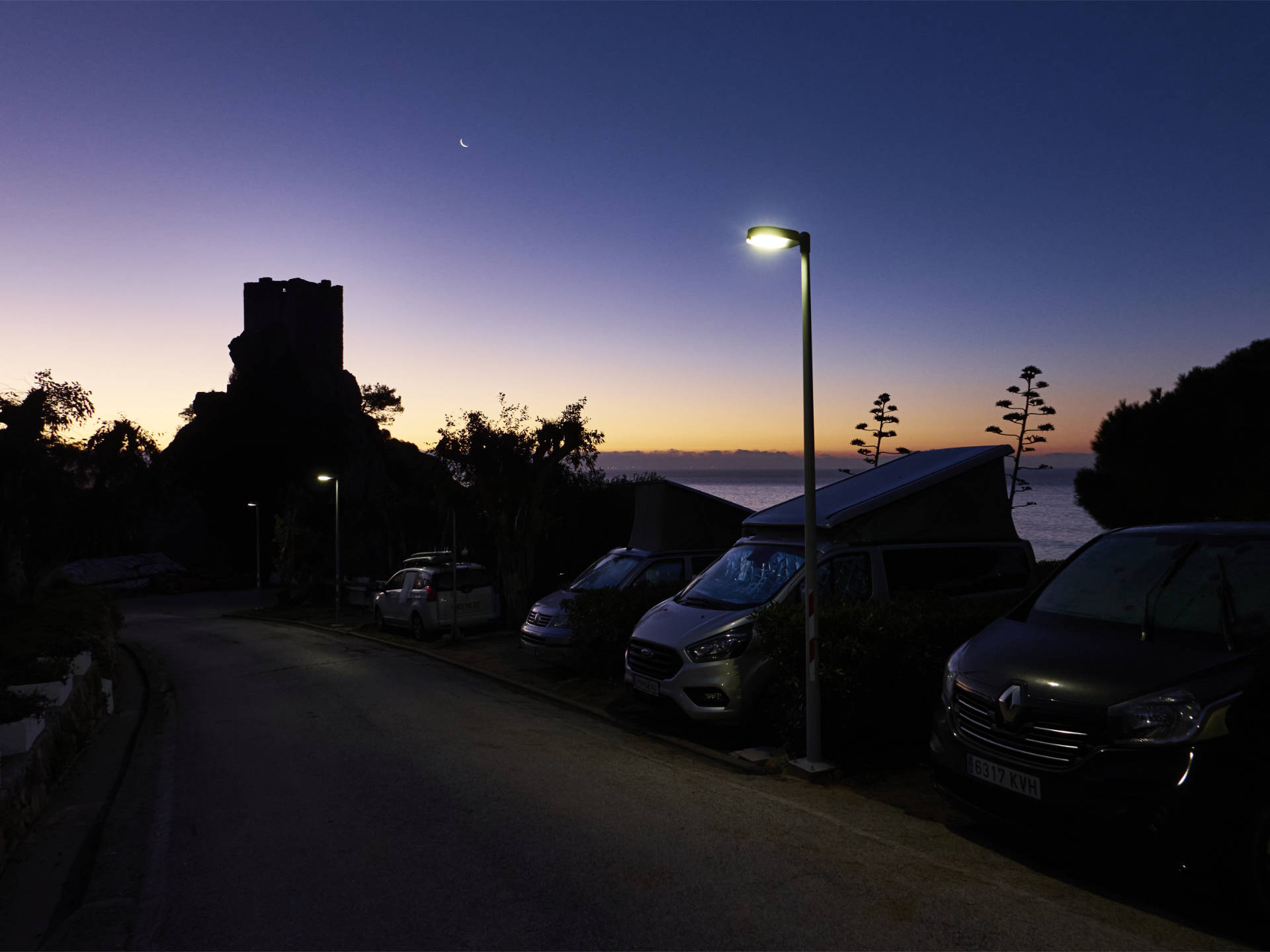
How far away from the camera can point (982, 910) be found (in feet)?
14.9

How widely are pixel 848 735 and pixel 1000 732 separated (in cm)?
261

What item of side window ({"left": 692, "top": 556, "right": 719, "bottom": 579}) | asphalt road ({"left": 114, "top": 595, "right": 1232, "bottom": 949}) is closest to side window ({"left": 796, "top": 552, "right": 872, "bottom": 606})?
asphalt road ({"left": 114, "top": 595, "right": 1232, "bottom": 949})

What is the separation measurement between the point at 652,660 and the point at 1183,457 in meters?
21.2

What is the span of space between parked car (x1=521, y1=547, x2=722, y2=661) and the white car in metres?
4.70

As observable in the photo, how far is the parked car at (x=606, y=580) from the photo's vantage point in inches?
537

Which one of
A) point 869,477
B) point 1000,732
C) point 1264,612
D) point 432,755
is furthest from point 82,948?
point 869,477

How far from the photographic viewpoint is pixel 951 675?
5.72 m

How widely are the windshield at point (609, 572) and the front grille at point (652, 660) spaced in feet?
15.6

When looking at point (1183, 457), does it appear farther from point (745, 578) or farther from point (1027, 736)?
point (1027, 736)

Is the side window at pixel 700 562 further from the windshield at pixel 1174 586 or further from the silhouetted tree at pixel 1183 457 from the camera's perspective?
the silhouetted tree at pixel 1183 457

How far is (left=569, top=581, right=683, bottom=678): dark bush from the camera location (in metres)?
11.8

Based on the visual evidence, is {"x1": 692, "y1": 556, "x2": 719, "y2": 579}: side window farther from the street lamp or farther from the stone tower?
the stone tower

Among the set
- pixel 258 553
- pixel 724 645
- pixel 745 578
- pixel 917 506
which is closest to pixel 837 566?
pixel 745 578

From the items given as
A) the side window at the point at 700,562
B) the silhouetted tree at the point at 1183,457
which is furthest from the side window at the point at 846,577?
the silhouetted tree at the point at 1183,457
